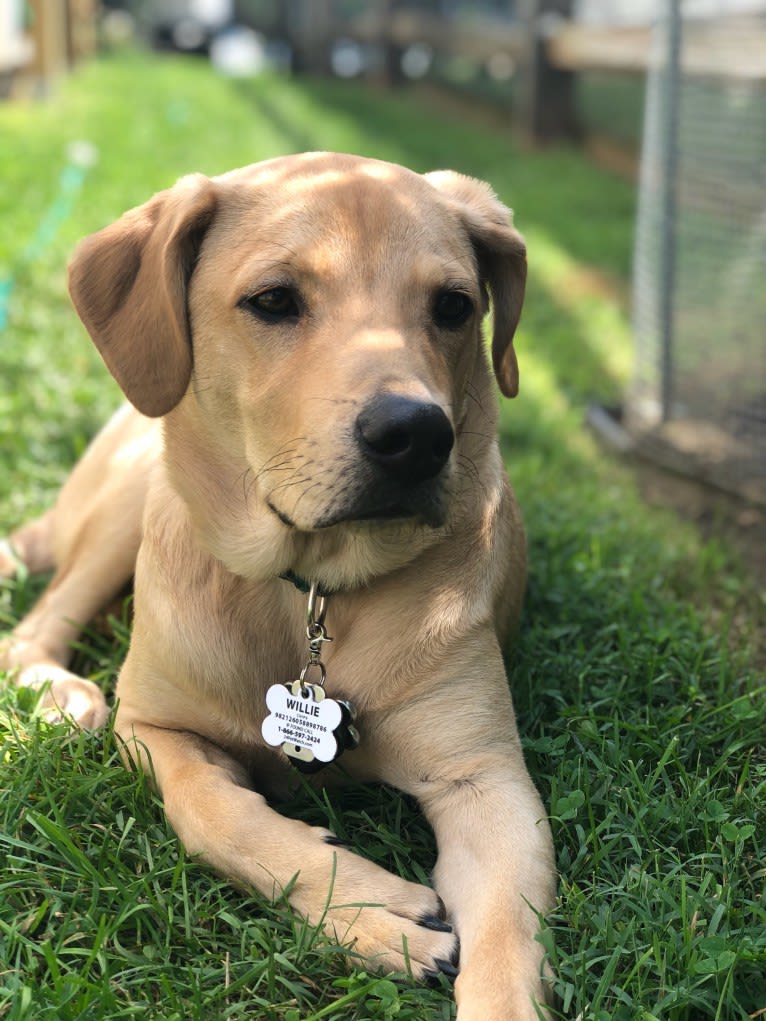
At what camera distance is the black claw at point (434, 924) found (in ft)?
8.05

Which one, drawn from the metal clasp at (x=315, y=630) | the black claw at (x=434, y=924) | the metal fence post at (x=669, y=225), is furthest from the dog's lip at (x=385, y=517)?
the metal fence post at (x=669, y=225)

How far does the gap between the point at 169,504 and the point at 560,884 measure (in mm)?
1398

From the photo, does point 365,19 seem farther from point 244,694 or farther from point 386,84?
point 244,694

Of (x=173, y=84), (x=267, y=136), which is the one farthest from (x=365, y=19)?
(x=267, y=136)

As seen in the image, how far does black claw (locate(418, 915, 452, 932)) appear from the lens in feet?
8.05

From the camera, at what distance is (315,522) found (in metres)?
2.66

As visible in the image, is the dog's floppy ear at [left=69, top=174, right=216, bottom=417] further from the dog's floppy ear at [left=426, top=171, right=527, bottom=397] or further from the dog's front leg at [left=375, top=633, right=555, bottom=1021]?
the dog's front leg at [left=375, top=633, right=555, bottom=1021]

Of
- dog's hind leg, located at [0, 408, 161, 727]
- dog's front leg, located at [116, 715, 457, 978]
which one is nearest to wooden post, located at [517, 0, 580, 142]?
dog's hind leg, located at [0, 408, 161, 727]

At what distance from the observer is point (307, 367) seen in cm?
272

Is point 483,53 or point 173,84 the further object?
point 173,84

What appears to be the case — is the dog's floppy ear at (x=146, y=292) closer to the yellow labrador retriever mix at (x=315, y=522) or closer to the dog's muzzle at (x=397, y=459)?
the yellow labrador retriever mix at (x=315, y=522)

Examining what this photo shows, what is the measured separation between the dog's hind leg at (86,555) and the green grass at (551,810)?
121mm

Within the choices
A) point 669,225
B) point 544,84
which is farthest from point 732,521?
point 544,84

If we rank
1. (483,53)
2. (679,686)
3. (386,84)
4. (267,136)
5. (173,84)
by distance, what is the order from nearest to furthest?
(679,686) → (267,136) → (483,53) → (173,84) → (386,84)
